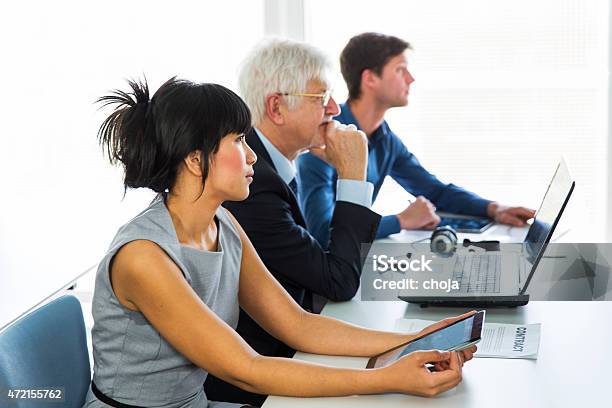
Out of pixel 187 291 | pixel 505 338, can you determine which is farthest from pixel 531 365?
pixel 187 291

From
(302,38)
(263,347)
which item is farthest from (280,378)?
(302,38)

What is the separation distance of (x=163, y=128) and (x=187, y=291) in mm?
307

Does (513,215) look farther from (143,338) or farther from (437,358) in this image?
(143,338)

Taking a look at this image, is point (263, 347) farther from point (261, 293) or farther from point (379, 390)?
point (379, 390)

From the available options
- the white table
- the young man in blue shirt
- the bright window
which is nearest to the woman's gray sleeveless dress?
the white table

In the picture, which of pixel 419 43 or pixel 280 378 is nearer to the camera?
pixel 280 378

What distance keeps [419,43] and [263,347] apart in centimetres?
209

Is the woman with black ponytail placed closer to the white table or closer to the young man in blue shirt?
the white table

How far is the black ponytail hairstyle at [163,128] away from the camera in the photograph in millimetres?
1656

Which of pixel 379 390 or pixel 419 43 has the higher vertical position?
pixel 419 43

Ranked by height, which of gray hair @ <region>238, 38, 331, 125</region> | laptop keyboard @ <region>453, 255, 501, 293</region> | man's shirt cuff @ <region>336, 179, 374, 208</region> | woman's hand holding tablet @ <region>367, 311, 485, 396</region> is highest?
gray hair @ <region>238, 38, 331, 125</region>

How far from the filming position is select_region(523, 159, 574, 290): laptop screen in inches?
80.7

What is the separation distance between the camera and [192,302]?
155 cm

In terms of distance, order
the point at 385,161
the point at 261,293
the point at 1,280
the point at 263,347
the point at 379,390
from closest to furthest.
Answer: the point at 379,390 < the point at 261,293 < the point at 263,347 < the point at 1,280 < the point at 385,161
